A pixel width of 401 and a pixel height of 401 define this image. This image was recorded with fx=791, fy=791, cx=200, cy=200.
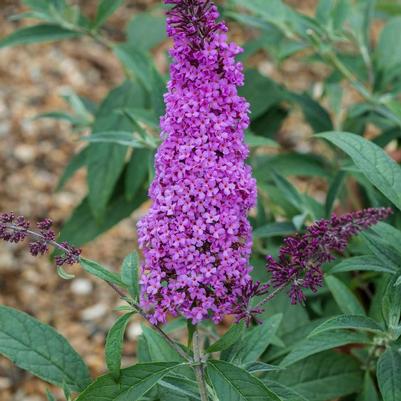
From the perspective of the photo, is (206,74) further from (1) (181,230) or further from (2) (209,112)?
(1) (181,230)

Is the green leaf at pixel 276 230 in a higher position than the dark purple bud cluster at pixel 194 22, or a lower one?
lower

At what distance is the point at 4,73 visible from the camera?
13.9 feet

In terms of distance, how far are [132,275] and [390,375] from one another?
0.48 m

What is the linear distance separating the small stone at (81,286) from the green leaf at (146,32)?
1231mm

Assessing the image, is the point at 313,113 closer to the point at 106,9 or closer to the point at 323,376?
the point at 106,9

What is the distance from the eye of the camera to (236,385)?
128 cm

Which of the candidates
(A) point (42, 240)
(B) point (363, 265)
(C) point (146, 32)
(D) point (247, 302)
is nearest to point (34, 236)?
(A) point (42, 240)

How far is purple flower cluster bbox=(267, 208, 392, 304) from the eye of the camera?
3.84 feet

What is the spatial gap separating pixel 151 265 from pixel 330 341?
0.43 metres

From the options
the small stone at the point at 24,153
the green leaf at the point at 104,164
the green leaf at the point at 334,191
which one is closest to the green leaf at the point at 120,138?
the green leaf at the point at 104,164

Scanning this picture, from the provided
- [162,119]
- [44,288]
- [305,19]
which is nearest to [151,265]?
[162,119]

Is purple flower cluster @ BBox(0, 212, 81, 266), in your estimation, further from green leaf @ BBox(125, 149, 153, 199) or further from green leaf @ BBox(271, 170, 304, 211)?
green leaf @ BBox(125, 149, 153, 199)

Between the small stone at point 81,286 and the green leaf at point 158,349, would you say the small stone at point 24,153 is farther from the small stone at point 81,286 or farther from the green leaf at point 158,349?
the green leaf at point 158,349

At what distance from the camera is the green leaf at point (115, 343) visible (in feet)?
4.10
